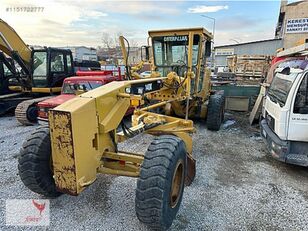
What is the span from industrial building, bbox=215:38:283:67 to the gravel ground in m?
20.9

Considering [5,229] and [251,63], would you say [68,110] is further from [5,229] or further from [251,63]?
[251,63]

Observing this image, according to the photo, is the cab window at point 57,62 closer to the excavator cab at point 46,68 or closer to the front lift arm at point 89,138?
the excavator cab at point 46,68

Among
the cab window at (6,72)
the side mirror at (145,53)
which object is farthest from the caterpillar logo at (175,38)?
the cab window at (6,72)

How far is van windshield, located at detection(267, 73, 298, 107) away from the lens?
4453 millimetres

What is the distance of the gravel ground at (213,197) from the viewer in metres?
3.03

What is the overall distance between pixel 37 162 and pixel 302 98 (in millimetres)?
4279

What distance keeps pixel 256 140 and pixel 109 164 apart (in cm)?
468

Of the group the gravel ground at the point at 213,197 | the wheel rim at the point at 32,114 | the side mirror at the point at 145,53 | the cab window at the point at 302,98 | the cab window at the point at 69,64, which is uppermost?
the side mirror at the point at 145,53

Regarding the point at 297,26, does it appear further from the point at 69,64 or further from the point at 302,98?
the point at 302,98

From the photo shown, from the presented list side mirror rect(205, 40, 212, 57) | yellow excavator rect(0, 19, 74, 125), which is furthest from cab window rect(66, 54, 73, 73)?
side mirror rect(205, 40, 212, 57)

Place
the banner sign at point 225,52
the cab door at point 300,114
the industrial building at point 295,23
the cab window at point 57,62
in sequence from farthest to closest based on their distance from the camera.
→ the banner sign at point 225,52 → the industrial building at point 295,23 → the cab window at point 57,62 → the cab door at point 300,114

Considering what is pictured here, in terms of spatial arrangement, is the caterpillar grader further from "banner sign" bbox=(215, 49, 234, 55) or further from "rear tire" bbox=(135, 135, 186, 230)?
"banner sign" bbox=(215, 49, 234, 55)

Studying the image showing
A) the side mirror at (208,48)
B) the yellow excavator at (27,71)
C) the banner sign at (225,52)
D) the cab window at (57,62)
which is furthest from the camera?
the banner sign at (225,52)

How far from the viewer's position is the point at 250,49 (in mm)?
25688
